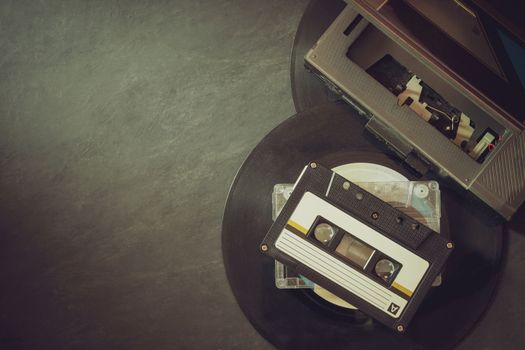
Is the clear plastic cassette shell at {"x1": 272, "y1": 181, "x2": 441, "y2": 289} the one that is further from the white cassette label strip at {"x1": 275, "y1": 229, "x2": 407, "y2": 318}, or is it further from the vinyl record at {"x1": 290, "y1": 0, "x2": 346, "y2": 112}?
the vinyl record at {"x1": 290, "y1": 0, "x2": 346, "y2": 112}

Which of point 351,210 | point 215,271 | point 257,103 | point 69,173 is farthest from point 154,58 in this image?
point 351,210

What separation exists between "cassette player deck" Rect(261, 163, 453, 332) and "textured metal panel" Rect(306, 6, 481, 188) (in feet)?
0.62

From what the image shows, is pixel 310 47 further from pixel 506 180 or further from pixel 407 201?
pixel 506 180

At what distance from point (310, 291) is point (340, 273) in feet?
0.63

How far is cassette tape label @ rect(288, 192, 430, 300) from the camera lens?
1.15 m

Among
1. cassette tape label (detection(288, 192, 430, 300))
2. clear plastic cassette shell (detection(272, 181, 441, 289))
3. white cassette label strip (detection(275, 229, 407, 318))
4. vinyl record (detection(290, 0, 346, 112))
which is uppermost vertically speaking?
vinyl record (detection(290, 0, 346, 112))

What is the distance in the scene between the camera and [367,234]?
116 centimetres

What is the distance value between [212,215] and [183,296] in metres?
0.29

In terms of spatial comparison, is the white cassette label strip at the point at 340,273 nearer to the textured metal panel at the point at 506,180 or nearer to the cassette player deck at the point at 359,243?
the cassette player deck at the point at 359,243

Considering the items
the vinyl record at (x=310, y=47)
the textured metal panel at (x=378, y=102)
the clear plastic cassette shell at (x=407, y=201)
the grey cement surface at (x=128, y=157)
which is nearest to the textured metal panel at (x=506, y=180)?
the textured metal panel at (x=378, y=102)

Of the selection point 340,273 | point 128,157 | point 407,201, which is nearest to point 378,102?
point 407,201

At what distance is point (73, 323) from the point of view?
5.36ft

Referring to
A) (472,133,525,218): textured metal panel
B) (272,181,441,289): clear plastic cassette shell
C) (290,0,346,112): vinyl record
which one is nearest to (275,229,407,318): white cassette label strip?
(272,181,441,289): clear plastic cassette shell

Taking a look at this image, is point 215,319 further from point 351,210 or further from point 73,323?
point 351,210
